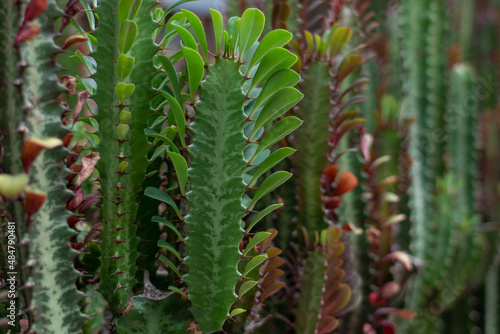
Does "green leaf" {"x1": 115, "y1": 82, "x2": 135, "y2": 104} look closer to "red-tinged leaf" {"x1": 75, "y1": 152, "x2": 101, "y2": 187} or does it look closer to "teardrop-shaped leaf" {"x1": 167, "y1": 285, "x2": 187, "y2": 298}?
"red-tinged leaf" {"x1": 75, "y1": 152, "x2": 101, "y2": 187}

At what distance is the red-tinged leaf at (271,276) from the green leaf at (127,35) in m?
0.45

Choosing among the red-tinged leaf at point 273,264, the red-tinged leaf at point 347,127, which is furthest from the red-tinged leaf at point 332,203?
the red-tinged leaf at point 273,264

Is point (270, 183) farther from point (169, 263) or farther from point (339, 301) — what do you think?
point (339, 301)

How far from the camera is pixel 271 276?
79cm

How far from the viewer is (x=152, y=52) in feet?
2.28

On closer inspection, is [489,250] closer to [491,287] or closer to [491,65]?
[491,287]

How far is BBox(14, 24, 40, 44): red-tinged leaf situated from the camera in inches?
22.4

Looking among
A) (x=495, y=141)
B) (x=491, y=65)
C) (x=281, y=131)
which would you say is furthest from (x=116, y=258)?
(x=491, y=65)

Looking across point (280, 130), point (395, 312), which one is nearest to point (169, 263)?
point (280, 130)

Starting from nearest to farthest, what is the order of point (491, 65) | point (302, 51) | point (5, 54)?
1. point (5, 54)
2. point (302, 51)
3. point (491, 65)

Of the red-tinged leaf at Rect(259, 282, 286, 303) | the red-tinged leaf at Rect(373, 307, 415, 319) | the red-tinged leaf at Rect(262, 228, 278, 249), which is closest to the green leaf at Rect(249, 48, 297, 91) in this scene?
the red-tinged leaf at Rect(262, 228, 278, 249)

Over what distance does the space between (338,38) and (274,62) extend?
35cm

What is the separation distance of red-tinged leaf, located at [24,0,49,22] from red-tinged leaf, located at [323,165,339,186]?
24.7 inches

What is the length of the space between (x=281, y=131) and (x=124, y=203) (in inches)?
11.1
